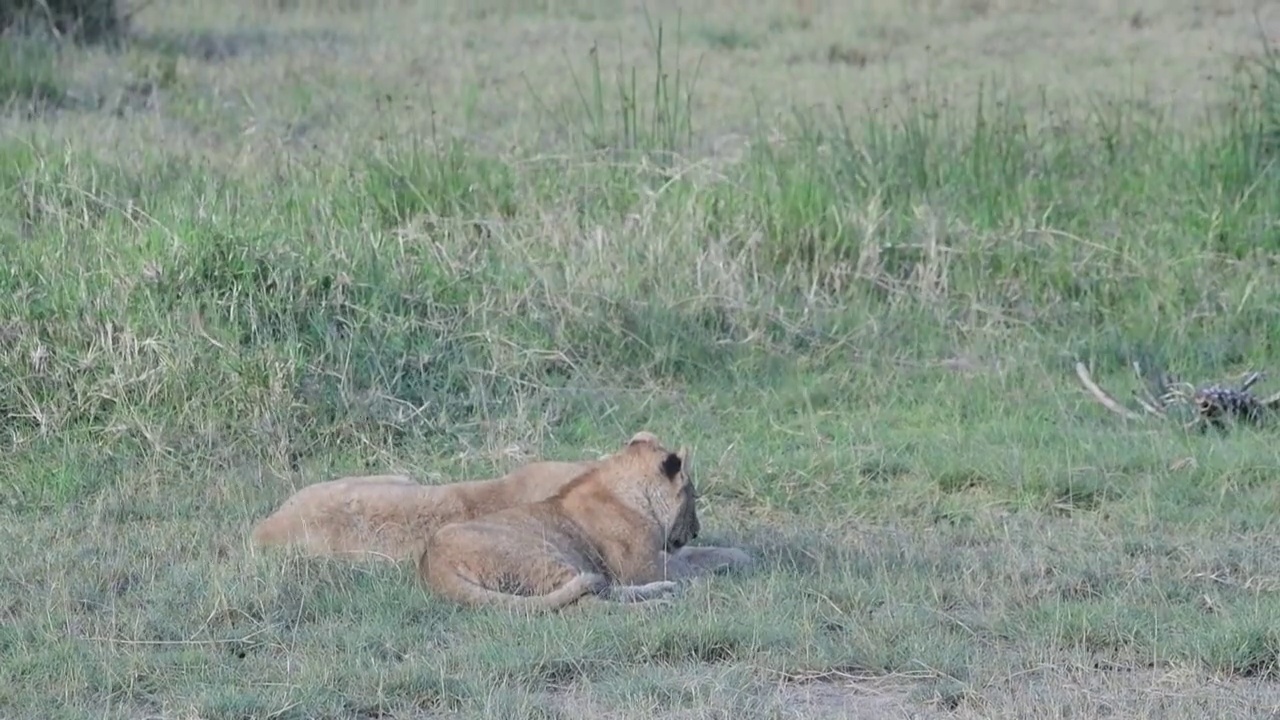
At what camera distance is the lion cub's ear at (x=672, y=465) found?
5516mm

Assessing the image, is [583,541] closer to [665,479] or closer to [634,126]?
[665,479]

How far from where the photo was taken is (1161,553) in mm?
5797

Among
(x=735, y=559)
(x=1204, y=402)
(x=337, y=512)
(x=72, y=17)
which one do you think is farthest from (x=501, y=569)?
(x=72, y=17)

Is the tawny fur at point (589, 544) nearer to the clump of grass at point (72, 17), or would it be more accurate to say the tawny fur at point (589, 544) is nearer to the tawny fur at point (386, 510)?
the tawny fur at point (386, 510)

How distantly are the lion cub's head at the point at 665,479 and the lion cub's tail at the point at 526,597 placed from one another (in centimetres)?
44

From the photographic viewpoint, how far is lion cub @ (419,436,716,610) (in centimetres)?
514

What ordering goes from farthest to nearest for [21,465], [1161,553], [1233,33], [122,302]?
[1233,33] < [122,302] < [21,465] < [1161,553]

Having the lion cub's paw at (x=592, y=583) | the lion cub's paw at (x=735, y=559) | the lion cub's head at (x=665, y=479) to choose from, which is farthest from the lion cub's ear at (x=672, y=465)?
the lion cub's paw at (x=592, y=583)

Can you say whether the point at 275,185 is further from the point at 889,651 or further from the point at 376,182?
the point at 889,651

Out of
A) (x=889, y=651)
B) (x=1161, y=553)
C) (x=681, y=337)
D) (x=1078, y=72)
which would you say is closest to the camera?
(x=889, y=651)

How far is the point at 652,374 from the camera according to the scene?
8023 millimetres

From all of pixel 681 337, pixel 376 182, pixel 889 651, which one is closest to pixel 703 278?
pixel 681 337

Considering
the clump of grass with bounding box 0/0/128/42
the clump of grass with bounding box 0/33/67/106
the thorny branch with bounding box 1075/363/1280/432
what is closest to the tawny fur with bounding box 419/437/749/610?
the thorny branch with bounding box 1075/363/1280/432

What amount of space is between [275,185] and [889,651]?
5590 millimetres
